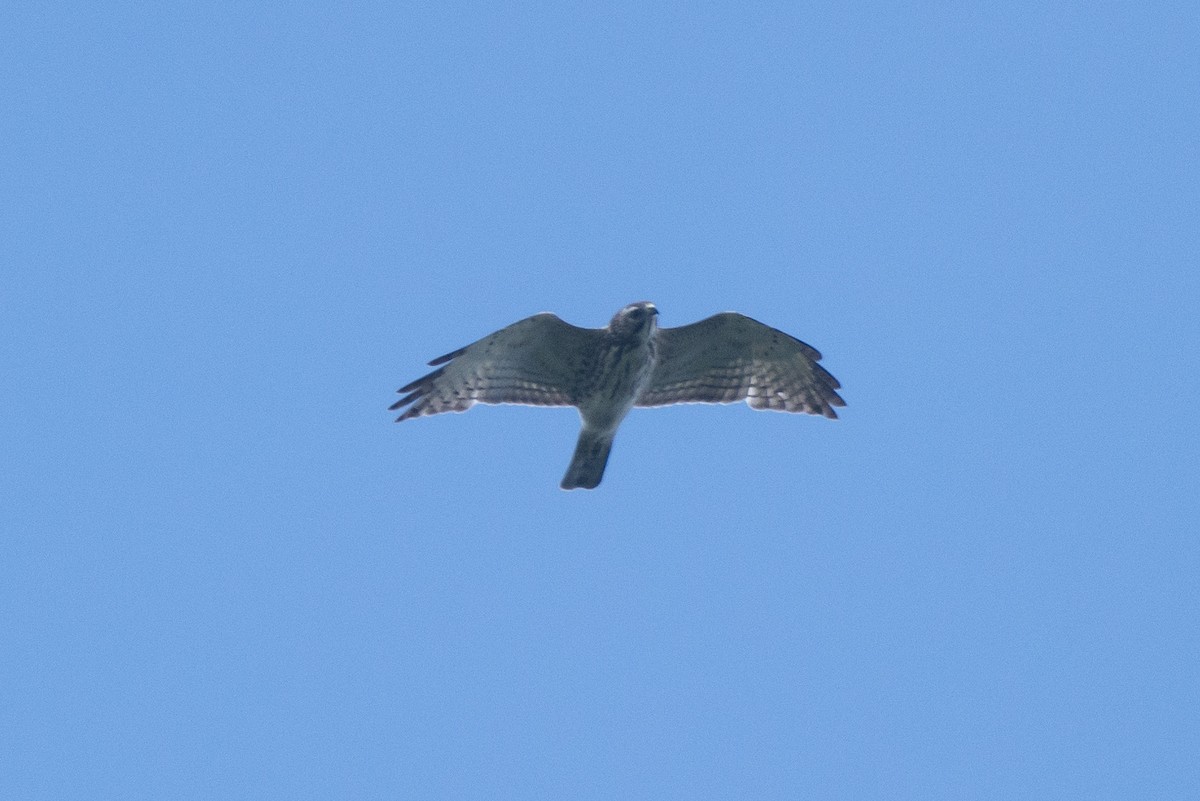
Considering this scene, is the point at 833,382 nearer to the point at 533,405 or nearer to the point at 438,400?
A: the point at 533,405

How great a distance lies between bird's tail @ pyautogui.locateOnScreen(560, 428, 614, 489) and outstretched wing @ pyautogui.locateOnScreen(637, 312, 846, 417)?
25.8 inches

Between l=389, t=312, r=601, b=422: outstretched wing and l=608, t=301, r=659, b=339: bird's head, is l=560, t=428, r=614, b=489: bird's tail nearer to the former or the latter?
l=389, t=312, r=601, b=422: outstretched wing

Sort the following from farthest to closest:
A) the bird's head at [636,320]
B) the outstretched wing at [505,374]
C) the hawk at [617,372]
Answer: the outstretched wing at [505,374]
the hawk at [617,372]
the bird's head at [636,320]

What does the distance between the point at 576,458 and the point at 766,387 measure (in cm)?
212

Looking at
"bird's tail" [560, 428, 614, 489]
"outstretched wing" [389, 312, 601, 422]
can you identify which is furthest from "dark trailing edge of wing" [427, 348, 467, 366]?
"bird's tail" [560, 428, 614, 489]

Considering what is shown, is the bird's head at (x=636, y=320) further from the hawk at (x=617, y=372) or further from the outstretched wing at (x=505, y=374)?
the outstretched wing at (x=505, y=374)

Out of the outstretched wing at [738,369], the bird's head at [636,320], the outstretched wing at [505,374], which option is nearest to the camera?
the bird's head at [636,320]

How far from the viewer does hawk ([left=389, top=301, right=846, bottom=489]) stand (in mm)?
12117

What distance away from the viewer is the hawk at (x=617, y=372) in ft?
39.8

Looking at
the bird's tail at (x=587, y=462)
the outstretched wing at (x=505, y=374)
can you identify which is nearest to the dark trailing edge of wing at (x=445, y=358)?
the outstretched wing at (x=505, y=374)

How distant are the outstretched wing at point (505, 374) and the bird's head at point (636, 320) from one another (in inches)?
15.5

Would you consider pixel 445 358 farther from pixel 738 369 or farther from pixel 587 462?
pixel 738 369

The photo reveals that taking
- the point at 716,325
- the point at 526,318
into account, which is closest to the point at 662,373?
the point at 716,325

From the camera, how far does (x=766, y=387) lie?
43.5 feet
